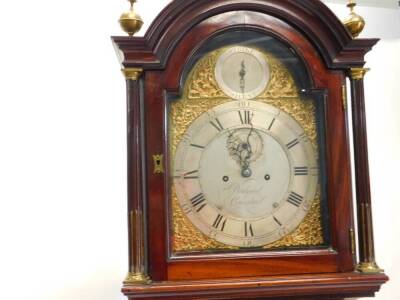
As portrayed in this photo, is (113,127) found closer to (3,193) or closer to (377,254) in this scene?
(3,193)

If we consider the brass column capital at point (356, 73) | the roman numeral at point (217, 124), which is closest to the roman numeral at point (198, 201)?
the roman numeral at point (217, 124)

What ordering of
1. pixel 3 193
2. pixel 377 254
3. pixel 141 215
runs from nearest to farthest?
1. pixel 141 215
2. pixel 3 193
3. pixel 377 254

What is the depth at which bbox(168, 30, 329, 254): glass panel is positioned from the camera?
0.90 m

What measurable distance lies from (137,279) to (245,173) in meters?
0.26

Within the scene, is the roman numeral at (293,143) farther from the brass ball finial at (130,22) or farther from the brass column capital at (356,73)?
the brass ball finial at (130,22)

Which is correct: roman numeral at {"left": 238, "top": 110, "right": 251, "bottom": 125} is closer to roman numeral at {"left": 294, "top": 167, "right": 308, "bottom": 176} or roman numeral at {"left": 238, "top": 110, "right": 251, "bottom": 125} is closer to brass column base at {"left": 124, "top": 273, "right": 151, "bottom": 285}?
roman numeral at {"left": 294, "top": 167, "right": 308, "bottom": 176}

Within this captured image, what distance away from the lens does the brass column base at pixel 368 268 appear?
892 mm

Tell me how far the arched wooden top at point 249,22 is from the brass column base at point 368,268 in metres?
0.35

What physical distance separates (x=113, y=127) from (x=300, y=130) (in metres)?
0.51

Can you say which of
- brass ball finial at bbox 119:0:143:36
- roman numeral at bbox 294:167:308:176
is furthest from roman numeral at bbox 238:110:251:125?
brass ball finial at bbox 119:0:143:36

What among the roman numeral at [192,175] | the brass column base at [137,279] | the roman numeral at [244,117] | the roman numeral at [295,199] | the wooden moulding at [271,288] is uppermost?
the roman numeral at [244,117]

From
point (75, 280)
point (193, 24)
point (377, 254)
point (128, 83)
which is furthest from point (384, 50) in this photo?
point (75, 280)

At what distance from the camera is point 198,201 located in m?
0.90

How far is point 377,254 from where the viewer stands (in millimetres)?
1347
